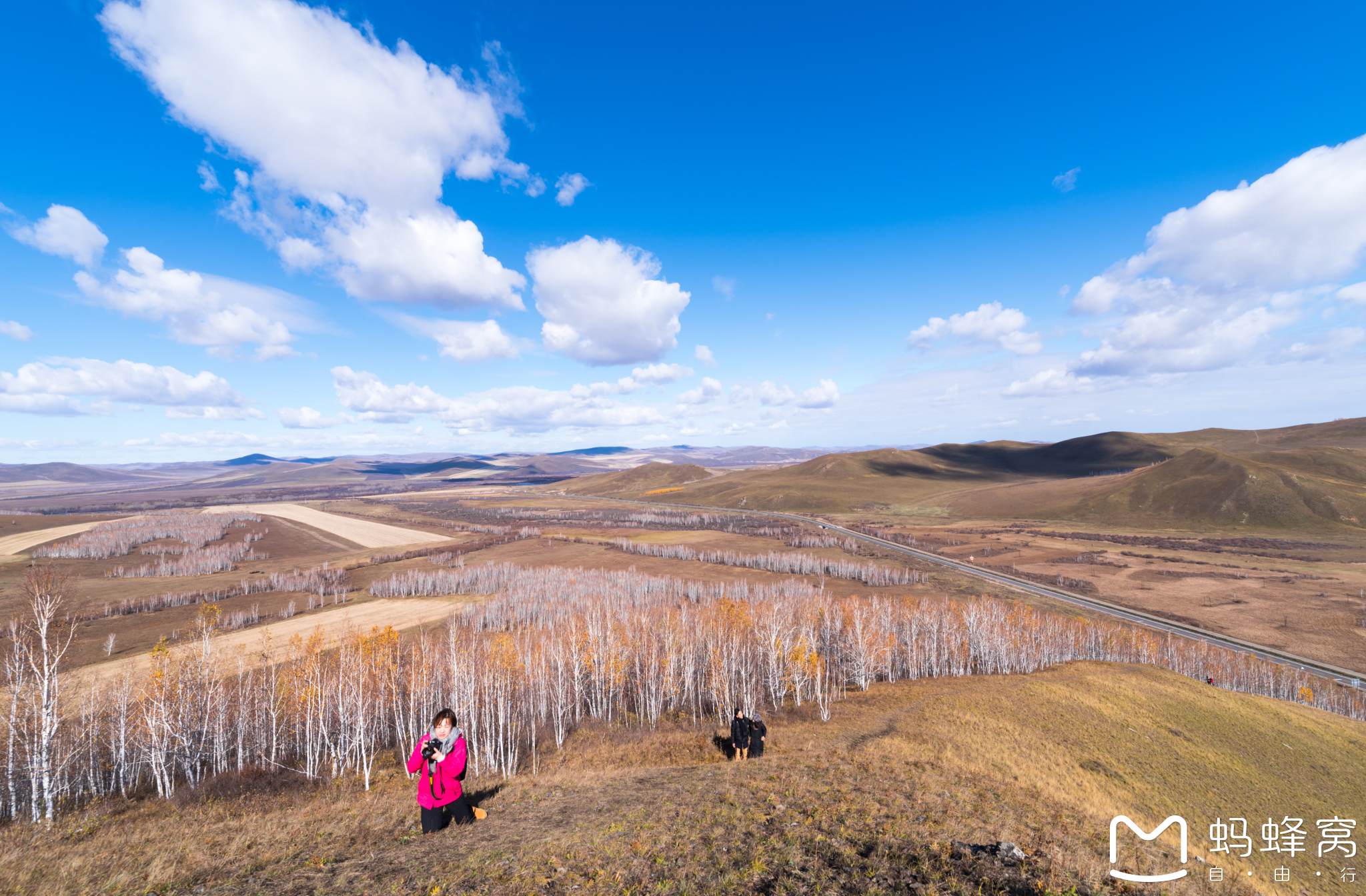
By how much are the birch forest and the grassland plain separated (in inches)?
216

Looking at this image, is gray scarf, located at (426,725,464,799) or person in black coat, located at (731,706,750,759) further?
person in black coat, located at (731,706,750,759)

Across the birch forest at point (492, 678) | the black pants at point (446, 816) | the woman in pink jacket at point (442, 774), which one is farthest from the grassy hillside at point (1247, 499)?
the woman in pink jacket at point (442, 774)

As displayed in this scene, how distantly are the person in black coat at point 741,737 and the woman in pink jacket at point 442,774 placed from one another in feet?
52.6

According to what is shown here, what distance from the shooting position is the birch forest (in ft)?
113

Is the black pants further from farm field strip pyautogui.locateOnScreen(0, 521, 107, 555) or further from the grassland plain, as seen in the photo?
farm field strip pyautogui.locateOnScreen(0, 521, 107, 555)

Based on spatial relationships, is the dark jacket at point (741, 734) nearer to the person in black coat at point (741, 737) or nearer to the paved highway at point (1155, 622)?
the person in black coat at point (741, 737)

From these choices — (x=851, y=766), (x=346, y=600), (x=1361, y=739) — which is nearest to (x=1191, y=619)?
(x=1361, y=739)

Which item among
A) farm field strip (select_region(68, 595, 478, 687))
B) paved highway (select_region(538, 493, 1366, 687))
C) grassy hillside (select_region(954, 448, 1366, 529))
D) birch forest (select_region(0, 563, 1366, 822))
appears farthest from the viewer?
grassy hillside (select_region(954, 448, 1366, 529))

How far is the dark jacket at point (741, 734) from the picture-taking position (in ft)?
91.4

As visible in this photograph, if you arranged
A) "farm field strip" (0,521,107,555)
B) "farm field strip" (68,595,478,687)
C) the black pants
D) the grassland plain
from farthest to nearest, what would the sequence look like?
1. "farm field strip" (0,521,107,555)
2. "farm field strip" (68,595,478,687)
3. the black pants
4. the grassland plain

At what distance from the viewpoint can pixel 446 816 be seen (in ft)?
53.9

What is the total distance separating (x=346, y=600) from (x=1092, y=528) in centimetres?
22920

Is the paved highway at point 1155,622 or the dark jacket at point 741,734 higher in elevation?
the dark jacket at point 741,734

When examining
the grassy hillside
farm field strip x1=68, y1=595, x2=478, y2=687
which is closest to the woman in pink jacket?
farm field strip x1=68, y1=595, x2=478, y2=687
